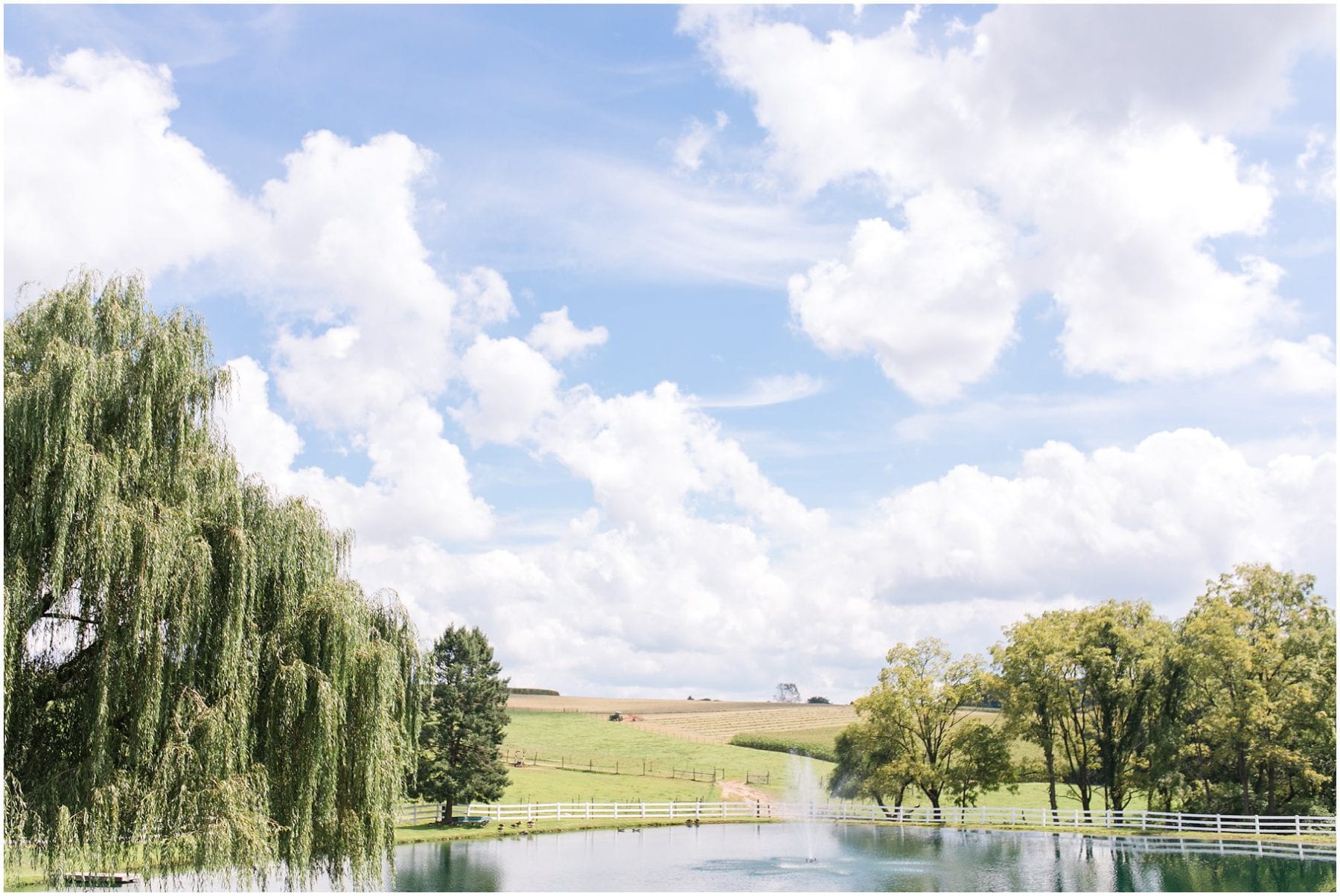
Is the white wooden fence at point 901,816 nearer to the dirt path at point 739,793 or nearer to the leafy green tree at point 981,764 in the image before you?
the leafy green tree at point 981,764

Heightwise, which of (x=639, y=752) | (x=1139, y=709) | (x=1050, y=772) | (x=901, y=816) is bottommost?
(x=901, y=816)

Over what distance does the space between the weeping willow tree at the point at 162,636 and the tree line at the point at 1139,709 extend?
3342 centimetres

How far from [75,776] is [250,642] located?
2621 millimetres

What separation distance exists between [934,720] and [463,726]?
20768 millimetres

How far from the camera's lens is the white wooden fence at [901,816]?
35.7 meters

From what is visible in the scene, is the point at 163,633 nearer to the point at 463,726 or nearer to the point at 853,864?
the point at 853,864

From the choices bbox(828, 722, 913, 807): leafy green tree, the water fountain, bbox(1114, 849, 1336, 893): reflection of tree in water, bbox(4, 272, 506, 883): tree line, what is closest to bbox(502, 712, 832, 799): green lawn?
the water fountain

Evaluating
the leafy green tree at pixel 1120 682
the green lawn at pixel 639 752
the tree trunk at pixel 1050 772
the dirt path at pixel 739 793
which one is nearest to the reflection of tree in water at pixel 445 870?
the dirt path at pixel 739 793

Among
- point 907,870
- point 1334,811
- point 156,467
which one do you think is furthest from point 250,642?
point 1334,811

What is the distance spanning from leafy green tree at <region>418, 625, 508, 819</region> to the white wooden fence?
204cm

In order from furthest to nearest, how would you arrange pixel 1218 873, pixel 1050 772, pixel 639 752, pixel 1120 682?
pixel 639 752
pixel 1050 772
pixel 1120 682
pixel 1218 873

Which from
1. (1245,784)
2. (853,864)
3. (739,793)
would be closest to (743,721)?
A: (739,793)

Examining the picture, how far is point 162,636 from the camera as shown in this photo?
13.4 metres

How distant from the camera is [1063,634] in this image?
43969mm
